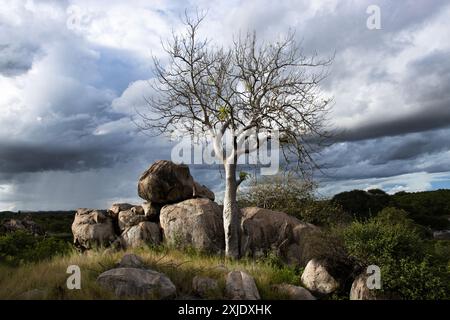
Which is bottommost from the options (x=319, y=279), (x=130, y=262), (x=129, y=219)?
(x=319, y=279)

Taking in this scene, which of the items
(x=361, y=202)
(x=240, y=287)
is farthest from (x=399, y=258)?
(x=361, y=202)

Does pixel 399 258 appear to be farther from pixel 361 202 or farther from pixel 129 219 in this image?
pixel 361 202

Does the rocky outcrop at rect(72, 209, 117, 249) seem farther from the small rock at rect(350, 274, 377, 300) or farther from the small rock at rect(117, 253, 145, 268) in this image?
the small rock at rect(350, 274, 377, 300)

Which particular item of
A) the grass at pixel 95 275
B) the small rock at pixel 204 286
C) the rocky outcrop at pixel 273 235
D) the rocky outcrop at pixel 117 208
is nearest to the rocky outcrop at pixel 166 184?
the rocky outcrop at pixel 117 208

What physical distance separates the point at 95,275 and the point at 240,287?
402 cm

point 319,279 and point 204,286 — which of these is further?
Result: point 319,279

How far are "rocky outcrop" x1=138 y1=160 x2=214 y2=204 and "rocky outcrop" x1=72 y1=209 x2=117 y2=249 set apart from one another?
213cm

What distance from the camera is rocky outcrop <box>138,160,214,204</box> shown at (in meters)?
21.4

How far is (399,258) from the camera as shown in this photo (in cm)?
1374

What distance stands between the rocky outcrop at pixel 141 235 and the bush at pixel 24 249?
13.5 ft

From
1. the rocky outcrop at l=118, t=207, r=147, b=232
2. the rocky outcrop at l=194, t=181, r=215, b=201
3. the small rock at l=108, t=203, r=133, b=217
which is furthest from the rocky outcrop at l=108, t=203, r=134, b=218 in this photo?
the rocky outcrop at l=194, t=181, r=215, b=201

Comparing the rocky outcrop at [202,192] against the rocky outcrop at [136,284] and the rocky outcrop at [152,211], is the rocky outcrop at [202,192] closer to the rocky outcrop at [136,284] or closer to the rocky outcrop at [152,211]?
the rocky outcrop at [152,211]
